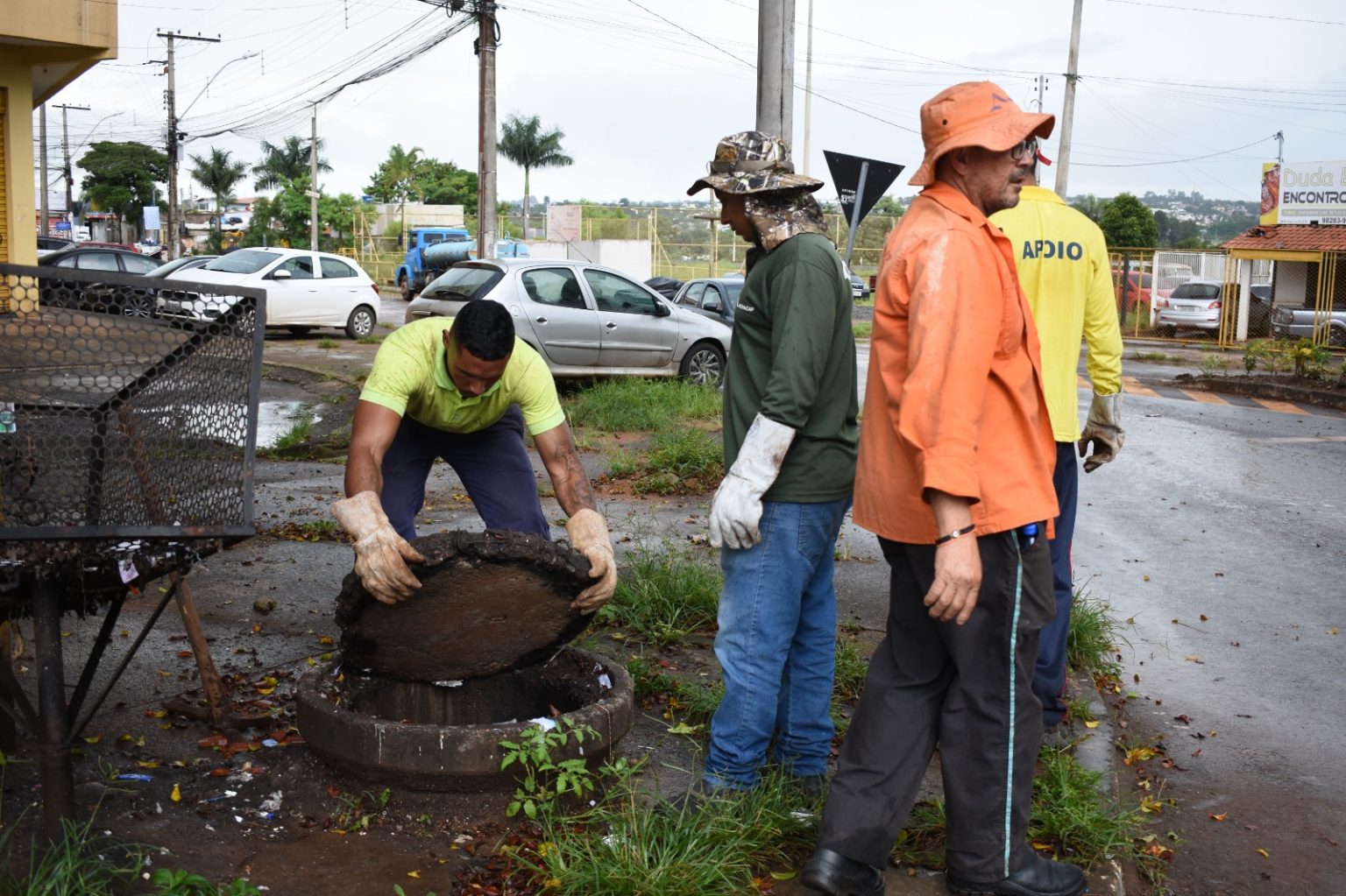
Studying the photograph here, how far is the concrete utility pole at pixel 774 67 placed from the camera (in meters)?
8.27

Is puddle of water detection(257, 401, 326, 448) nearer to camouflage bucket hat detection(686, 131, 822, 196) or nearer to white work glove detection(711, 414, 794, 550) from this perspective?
camouflage bucket hat detection(686, 131, 822, 196)

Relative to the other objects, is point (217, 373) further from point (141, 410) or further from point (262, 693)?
point (262, 693)

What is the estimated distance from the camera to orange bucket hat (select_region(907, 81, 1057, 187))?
10.0 ft

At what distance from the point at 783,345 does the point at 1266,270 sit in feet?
126

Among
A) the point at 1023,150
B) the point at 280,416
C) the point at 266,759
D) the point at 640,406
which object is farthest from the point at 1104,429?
the point at 280,416

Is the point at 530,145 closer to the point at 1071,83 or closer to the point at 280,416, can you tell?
the point at 1071,83

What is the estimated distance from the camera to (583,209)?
2103 inches

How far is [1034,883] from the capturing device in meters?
3.22

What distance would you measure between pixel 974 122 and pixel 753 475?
1.09 metres

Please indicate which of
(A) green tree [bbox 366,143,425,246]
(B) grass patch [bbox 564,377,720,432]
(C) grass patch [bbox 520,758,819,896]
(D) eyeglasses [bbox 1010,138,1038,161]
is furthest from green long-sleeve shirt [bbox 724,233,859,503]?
(A) green tree [bbox 366,143,425,246]

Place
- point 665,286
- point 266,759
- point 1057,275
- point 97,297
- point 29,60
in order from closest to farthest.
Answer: point 97,297 → point 266,759 → point 1057,275 → point 29,60 → point 665,286

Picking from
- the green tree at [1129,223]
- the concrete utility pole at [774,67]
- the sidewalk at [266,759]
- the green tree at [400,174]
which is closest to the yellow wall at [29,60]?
the concrete utility pole at [774,67]

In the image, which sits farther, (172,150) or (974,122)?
(172,150)

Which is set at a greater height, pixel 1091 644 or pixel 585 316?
pixel 585 316
